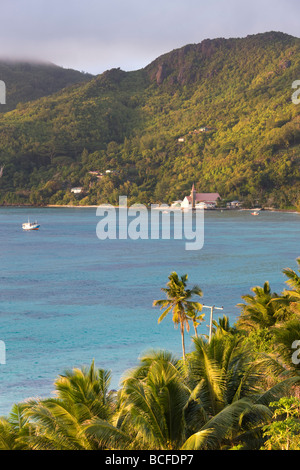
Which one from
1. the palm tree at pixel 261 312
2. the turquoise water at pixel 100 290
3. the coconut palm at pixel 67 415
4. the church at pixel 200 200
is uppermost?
the church at pixel 200 200

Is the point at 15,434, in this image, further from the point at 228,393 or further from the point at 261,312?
the point at 261,312

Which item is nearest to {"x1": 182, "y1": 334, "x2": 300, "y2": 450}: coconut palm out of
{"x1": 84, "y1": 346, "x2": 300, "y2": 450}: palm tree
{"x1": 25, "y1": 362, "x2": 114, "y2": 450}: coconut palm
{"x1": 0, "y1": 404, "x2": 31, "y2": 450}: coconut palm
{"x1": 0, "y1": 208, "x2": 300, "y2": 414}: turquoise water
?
{"x1": 84, "y1": 346, "x2": 300, "y2": 450}: palm tree

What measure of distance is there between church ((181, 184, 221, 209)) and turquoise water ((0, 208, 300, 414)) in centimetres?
8994

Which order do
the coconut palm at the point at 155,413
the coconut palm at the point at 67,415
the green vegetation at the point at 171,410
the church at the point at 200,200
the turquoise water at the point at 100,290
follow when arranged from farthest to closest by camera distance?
the church at the point at 200,200, the turquoise water at the point at 100,290, the coconut palm at the point at 67,415, the coconut palm at the point at 155,413, the green vegetation at the point at 171,410

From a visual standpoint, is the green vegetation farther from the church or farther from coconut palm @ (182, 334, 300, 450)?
the church

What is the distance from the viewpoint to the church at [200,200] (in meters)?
196

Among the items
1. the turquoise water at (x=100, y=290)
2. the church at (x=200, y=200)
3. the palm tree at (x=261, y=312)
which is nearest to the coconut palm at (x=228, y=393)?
the palm tree at (x=261, y=312)

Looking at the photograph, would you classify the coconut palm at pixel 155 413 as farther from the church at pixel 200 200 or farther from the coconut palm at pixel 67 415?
the church at pixel 200 200

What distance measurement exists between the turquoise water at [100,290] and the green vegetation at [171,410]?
1426 centimetres

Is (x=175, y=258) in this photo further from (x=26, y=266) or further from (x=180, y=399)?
(x=180, y=399)

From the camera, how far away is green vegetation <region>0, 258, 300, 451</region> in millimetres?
10641

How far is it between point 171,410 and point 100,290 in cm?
4269

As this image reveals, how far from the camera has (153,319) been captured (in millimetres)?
42656
